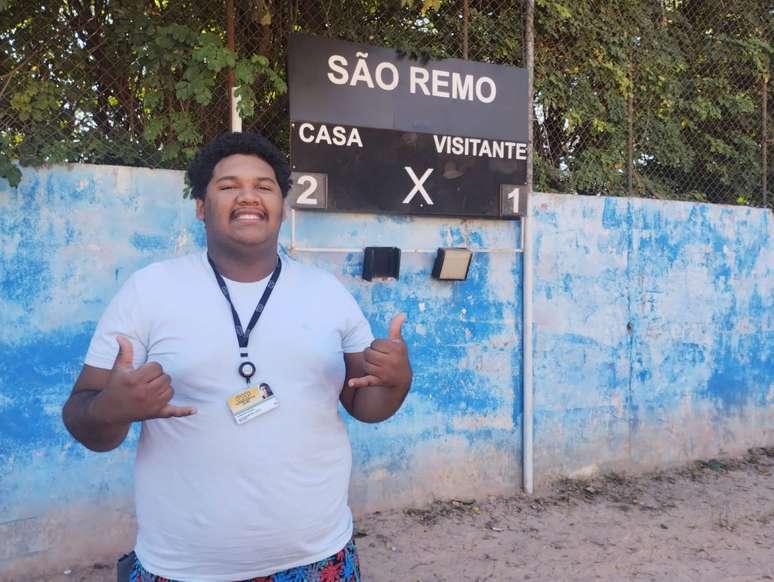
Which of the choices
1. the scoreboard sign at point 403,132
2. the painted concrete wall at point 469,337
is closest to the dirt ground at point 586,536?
the painted concrete wall at point 469,337

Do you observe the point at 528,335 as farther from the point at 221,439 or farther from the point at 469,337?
the point at 221,439

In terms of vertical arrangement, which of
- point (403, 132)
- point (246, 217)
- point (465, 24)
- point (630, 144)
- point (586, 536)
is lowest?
point (586, 536)

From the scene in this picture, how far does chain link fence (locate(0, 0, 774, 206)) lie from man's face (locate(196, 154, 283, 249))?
2.04 meters

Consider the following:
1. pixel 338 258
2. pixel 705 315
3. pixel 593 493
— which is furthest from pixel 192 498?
pixel 705 315

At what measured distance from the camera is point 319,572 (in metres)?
1.81

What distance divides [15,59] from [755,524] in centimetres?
498

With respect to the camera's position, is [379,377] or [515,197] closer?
[379,377]

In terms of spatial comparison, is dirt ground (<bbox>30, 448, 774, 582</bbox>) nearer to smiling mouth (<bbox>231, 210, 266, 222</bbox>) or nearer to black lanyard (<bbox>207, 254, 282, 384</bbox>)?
black lanyard (<bbox>207, 254, 282, 384</bbox>)

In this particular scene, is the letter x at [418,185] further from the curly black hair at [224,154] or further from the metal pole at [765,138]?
the metal pole at [765,138]

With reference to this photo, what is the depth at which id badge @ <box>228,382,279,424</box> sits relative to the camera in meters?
1.67

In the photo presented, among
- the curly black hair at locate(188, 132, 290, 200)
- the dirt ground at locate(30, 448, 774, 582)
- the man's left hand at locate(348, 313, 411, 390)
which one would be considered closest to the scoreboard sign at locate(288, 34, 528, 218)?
the dirt ground at locate(30, 448, 774, 582)

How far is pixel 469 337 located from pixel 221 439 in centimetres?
322

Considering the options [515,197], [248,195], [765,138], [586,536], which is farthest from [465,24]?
[248,195]

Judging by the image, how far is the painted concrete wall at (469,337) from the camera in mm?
3621
